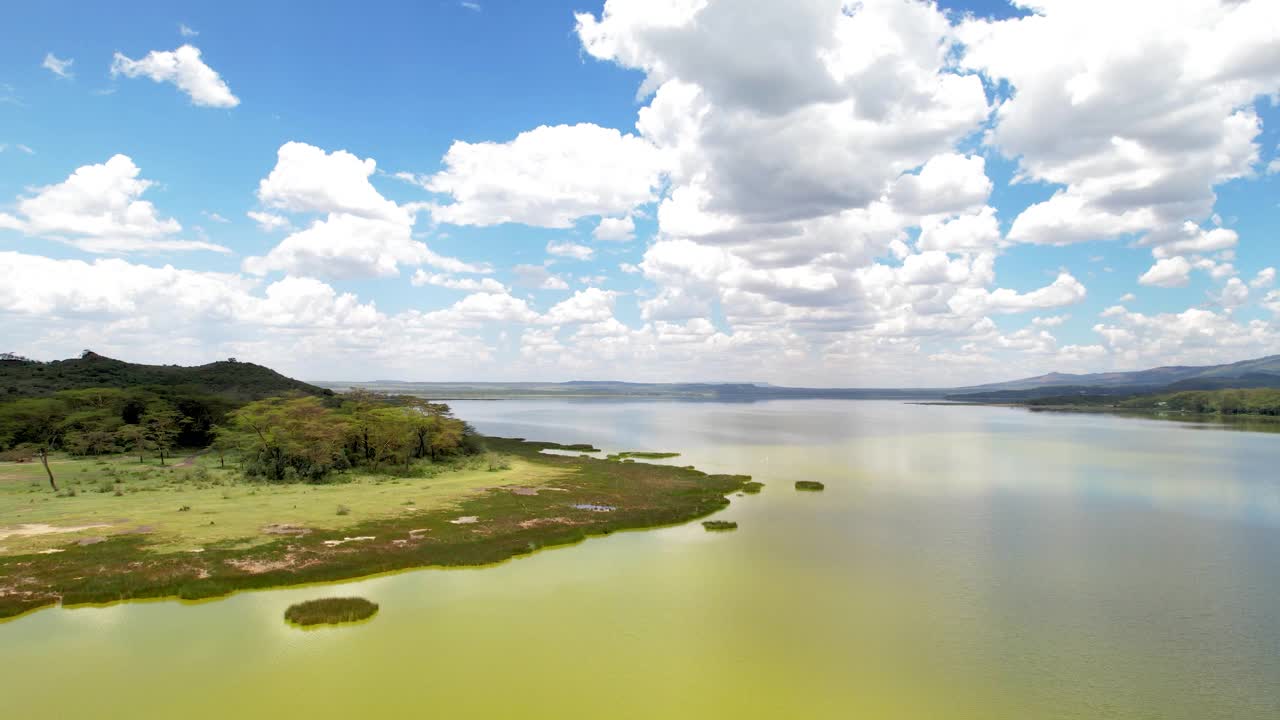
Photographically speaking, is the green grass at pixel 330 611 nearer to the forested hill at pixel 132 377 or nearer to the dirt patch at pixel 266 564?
the dirt patch at pixel 266 564

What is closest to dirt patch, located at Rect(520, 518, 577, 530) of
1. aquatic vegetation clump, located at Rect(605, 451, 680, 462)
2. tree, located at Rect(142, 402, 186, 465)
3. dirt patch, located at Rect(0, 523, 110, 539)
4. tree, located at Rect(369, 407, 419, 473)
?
dirt patch, located at Rect(0, 523, 110, 539)

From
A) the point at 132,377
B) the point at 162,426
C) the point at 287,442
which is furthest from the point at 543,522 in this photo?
the point at 132,377

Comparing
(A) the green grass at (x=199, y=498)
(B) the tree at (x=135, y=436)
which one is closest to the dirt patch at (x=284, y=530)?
(A) the green grass at (x=199, y=498)

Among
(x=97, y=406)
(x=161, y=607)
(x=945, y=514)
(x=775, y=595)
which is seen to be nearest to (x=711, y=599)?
(x=775, y=595)

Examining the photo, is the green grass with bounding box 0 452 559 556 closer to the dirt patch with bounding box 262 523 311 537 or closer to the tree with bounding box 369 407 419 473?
the dirt patch with bounding box 262 523 311 537

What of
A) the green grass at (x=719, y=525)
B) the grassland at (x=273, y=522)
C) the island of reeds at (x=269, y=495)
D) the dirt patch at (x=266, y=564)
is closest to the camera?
the grassland at (x=273, y=522)

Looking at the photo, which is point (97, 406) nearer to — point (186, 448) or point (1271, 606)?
point (186, 448)

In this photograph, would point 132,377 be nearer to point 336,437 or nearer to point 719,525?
point 336,437
